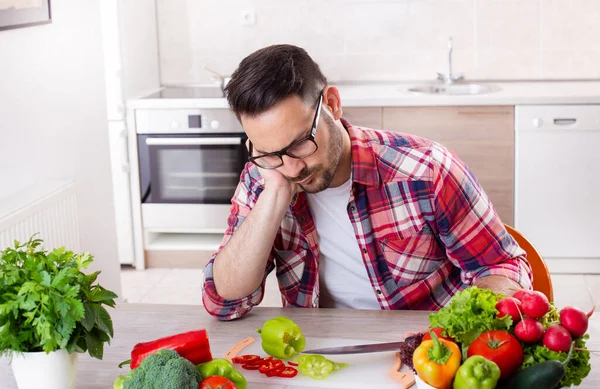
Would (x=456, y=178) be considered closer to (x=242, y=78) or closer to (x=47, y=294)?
(x=242, y=78)

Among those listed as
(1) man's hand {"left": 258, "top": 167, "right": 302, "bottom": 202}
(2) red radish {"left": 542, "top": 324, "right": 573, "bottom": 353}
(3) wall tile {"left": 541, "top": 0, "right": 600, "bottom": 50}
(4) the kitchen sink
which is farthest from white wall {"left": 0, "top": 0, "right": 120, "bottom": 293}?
(3) wall tile {"left": 541, "top": 0, "right": 600, "bottom": 50}

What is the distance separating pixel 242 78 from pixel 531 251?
2.63 feet

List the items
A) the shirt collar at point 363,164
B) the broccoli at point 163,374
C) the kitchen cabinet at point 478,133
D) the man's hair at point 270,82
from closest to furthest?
the broccoli at point 163,374 → the man's hair at point 270,82 → the shirt collar at point 363,164 → the kitchen cabinet at point 478,133

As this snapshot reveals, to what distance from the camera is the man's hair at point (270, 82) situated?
1736 millimetres

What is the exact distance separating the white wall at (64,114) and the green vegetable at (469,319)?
185 centimetres

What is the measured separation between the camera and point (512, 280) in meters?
1.79

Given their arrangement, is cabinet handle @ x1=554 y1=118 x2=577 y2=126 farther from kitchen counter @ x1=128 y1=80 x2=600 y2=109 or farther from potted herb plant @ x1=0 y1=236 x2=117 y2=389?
potted herb plant @ x1=0 y1=236 x2=117 y2=389

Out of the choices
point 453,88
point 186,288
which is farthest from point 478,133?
point 186,288

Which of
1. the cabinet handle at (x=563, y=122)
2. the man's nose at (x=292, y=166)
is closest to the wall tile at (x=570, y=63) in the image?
the cabinet handle at (x=563, y=122)

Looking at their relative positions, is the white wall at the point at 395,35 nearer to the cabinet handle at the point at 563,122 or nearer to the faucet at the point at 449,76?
the faucet at the point at 449,76

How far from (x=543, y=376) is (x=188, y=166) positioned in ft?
10.6

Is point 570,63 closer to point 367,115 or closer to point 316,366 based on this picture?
point 367,115

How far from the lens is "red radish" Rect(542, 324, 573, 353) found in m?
1.26

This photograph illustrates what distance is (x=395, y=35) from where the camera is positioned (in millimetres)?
4523
